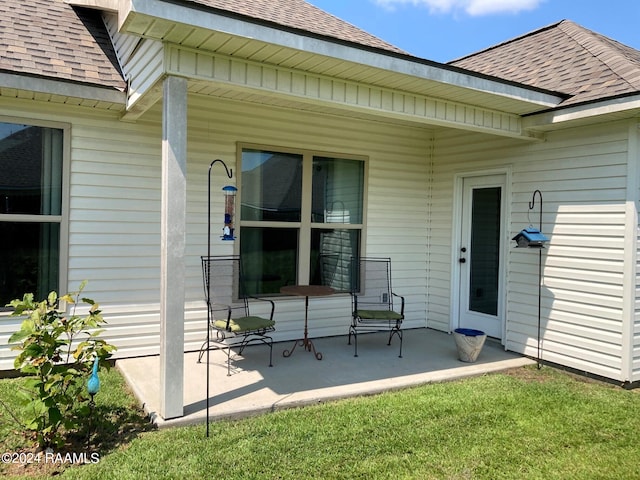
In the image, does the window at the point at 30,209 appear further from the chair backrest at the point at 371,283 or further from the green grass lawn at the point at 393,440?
the chair backrest at the point at 371,283

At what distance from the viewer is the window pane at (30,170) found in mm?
4207

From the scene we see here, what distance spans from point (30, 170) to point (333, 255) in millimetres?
3352

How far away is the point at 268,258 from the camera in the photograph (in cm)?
549

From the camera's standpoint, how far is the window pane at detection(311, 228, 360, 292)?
19.0 feet

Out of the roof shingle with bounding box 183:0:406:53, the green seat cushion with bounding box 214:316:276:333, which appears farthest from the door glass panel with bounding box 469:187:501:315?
the green seat cushion with bounding box 214:316:276:333

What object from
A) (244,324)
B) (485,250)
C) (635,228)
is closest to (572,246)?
(635,228)

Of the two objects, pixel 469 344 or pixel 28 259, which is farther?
pixel 469 344

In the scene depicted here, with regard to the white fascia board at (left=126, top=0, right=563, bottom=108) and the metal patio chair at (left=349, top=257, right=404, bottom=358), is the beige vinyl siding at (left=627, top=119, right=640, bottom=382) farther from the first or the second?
the metal patio chair at (left=349, top=257, right=404, bottom=358)

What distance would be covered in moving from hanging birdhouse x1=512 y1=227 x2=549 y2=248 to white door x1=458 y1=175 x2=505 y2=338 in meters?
0.77

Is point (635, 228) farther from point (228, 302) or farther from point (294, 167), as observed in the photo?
point (228, 302)

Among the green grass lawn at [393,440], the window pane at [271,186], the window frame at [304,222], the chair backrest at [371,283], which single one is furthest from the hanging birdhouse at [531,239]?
the window pane at [271,186]

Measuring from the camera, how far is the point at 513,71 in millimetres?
5926

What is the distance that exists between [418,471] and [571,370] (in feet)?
9.13

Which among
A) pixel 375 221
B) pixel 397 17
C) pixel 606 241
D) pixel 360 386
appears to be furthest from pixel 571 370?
pixel 397 17
